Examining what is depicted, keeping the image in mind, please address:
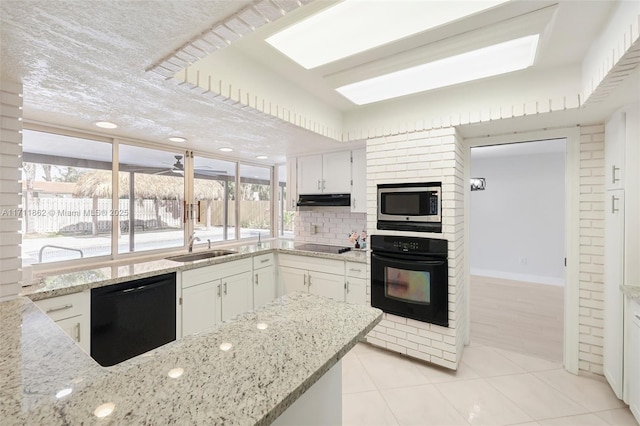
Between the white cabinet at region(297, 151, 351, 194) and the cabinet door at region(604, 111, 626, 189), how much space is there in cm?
219

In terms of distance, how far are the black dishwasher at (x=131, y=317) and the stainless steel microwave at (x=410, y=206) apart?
2024 millimetres

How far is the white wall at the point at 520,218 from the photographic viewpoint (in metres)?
4.96

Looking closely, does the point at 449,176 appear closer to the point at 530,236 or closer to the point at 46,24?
the point at 46,24

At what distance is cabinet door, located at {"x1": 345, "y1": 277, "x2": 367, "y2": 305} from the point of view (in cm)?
287

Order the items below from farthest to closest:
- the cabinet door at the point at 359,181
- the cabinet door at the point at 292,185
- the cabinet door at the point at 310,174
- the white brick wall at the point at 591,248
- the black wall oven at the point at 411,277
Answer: the cabinet door at the point at 292,185, the cabinet door at the point at 310,174, the cabinet door at the point at 359,181, the black wall oven at the point at 411,277, the white brick wall at the point at 591,248

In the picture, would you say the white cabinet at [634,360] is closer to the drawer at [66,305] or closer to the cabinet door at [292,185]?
the cabinet door at [292,185]

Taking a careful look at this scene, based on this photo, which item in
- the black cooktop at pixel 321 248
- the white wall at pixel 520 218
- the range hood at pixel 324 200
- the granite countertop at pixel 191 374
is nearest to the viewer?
the granite countertop at pixel 191 374

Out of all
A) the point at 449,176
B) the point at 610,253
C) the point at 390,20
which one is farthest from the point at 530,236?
the point at 390,20

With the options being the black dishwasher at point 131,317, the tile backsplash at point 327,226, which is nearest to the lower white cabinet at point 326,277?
the tile backsplash at point 327,226

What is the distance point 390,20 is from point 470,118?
1185 millimetres

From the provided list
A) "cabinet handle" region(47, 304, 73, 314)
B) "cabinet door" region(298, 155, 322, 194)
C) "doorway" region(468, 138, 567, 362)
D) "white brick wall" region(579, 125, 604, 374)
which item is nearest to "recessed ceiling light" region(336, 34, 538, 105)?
"white brick wall" region(579, 125, 604, 374)

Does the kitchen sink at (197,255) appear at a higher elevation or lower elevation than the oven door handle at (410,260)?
lower

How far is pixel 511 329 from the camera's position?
3221mm

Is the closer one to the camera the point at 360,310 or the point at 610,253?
the point at 360,310
